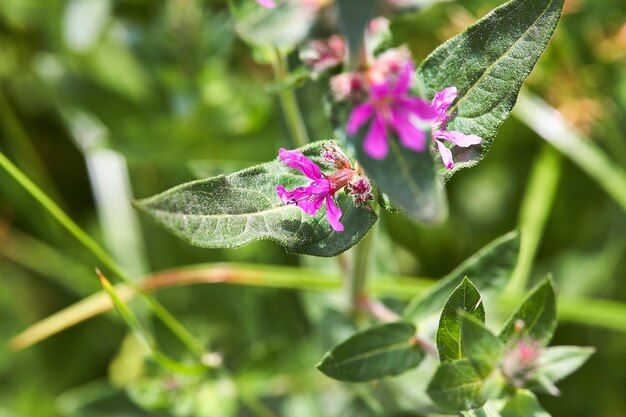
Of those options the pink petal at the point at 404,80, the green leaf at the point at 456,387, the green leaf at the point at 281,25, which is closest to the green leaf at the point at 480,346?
the green leaf at the point at 456,387

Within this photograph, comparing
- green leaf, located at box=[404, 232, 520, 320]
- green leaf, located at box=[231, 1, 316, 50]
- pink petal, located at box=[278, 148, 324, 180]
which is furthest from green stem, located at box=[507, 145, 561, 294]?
green leaf, located at box=[231, 1, 316, 50]

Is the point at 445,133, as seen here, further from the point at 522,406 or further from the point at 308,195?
the point at 522,406

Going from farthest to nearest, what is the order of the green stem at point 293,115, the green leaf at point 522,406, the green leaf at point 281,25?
1. the green stem at point 293,115
2. the green leaf at point 522,406
3. the green leaf at point 281,25

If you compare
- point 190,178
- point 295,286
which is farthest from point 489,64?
point 190,178

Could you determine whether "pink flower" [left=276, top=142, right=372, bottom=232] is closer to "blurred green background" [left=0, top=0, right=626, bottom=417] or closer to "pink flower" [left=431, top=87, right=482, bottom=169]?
"pink flower" [left=431, top=87, right=482, bottom=169]

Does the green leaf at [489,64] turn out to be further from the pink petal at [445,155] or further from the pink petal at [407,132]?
the pink petal at [407,132]

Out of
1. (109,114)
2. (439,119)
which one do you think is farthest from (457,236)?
(439,119)

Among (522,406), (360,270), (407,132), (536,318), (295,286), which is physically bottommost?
(522,406)
